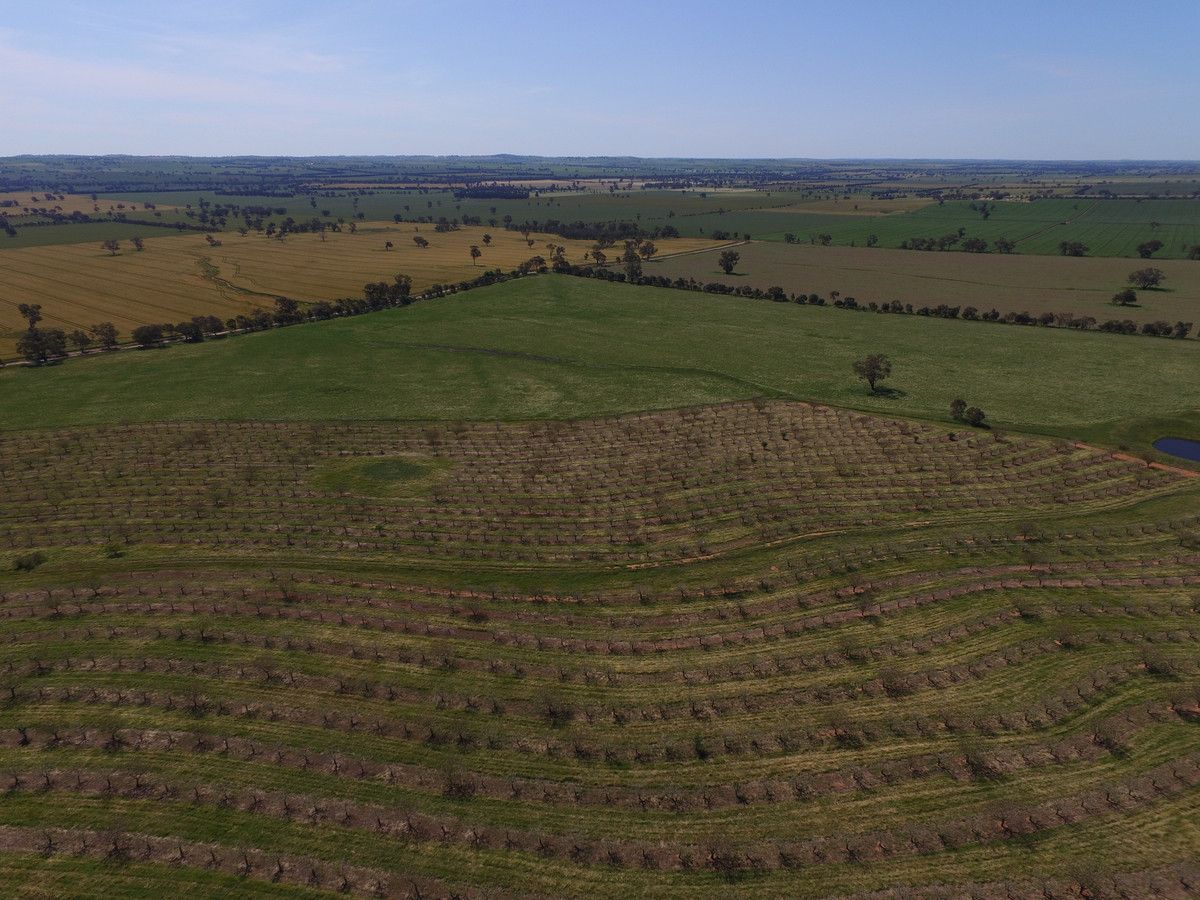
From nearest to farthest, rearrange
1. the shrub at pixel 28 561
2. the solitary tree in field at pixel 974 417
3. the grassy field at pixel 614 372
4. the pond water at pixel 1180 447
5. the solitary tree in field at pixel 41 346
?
the shrub at pixel 28 561
the pond water at pixel 1180 447
the solitary tree in field at pixel 974 417
the grassy field at pixel 614 372
the solitary tree in field at pixel 41 346

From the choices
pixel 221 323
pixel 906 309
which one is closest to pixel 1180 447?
pixel 906 309

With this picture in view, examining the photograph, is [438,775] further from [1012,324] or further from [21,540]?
[1012,324]

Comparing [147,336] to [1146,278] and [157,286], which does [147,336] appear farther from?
[1146,278]

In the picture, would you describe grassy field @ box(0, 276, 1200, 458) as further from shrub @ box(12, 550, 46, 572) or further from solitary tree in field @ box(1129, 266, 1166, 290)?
solitary tree in field @ box(1129, 266, 1166, 290)

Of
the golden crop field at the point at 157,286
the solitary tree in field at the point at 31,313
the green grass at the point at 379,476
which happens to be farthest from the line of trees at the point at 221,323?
the green grass at the point at 379,476

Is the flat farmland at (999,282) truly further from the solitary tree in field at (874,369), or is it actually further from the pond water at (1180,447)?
the solitary tree in field at (874,369)

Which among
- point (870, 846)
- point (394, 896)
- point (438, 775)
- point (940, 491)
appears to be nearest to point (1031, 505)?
point (940, 491)

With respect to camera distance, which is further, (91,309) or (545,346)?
(91,309)
